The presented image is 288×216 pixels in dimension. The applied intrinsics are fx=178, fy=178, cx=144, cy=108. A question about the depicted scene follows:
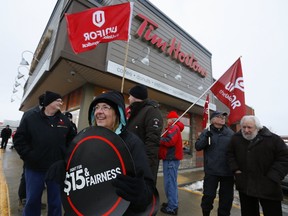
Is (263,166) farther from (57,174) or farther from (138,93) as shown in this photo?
(57,174)

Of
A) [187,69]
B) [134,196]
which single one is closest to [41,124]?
[134,196]

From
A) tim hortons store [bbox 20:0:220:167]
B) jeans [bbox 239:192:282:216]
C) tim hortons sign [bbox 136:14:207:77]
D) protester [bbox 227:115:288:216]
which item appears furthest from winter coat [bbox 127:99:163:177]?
tim hortons sign [bbox 136:14:207:77]

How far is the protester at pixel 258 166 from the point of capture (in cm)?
223

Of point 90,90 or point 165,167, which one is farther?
point 90,90

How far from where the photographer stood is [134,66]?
667 cm

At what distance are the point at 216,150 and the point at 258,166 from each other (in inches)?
26.5

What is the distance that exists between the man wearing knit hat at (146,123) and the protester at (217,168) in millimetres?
994

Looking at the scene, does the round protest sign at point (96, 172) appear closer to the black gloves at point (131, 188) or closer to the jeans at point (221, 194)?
the black gloves at point (131, 188)

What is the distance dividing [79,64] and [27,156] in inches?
135

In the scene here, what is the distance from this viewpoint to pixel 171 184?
10.7 ft

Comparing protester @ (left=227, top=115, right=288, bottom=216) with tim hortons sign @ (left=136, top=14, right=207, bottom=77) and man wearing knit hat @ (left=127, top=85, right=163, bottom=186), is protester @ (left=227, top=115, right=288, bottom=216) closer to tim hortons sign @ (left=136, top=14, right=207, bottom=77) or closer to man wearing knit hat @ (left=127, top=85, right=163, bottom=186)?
man wearing knit hat @ (left=127, top=85, right=163, bottom=186)

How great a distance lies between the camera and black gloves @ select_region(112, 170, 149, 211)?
987 mm

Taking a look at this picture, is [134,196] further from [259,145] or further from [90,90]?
Result: [90,90]

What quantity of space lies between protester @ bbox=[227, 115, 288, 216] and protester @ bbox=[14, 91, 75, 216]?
242cm
